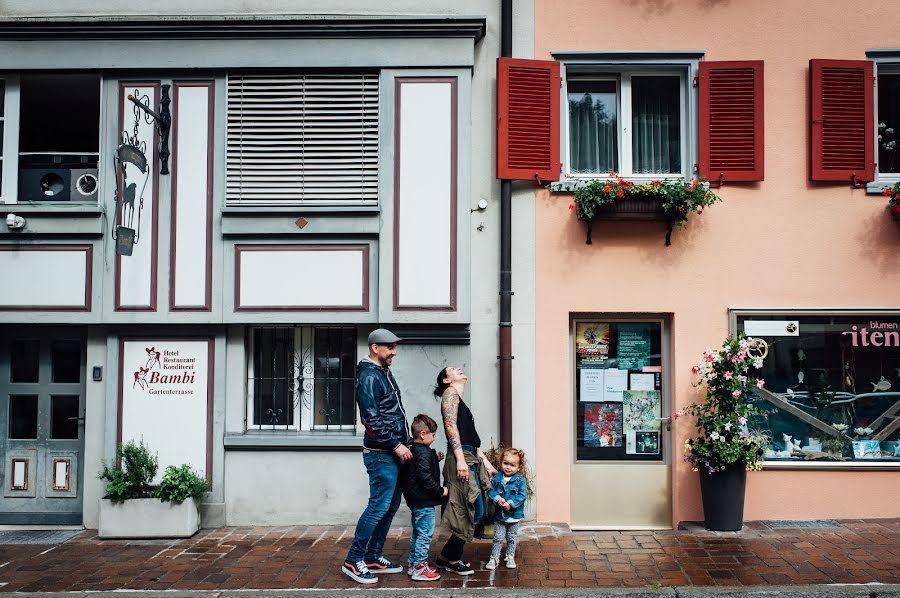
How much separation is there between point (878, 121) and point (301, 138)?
252 inches

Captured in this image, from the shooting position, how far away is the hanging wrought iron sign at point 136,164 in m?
7.59

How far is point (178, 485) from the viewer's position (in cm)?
741

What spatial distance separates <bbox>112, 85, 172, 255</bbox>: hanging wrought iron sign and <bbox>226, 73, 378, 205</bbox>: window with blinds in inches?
26.9

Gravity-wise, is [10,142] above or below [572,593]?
above

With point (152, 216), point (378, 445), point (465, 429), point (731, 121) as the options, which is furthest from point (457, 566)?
point (731, 121)

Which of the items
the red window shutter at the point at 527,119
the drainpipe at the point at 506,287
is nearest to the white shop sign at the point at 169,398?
the drainpipe at the point at 506,287

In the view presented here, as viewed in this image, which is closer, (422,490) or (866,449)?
(422,490)

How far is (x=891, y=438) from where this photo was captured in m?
7.97

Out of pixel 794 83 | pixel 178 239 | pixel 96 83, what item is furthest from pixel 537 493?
pixel 96 83

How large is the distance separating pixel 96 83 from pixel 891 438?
9.78m

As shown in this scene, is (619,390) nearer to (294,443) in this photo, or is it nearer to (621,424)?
(621,424)

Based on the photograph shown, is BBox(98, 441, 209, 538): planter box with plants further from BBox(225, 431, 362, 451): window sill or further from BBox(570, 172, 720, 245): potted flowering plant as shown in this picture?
BBox(570, 172, 720, 245): potted flowering plant

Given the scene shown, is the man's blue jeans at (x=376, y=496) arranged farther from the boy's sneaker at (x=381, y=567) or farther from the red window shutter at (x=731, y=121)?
the red window shutter at (x=731, y=121)

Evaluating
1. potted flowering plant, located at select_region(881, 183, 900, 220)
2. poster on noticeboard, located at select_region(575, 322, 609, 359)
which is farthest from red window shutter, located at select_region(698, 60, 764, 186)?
poster on noticeboard, located at select_region(575, 322, 609, 359)
